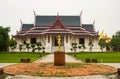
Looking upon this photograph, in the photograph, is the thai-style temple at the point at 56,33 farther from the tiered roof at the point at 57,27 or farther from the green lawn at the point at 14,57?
the green lawn at the point at 14,57

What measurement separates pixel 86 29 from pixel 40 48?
1284 centimetres

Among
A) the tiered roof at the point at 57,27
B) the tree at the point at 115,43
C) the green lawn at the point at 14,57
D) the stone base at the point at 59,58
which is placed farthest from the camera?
the tree at the point at 115,43

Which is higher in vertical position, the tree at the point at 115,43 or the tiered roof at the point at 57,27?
the tiered roof at the point at 57,27

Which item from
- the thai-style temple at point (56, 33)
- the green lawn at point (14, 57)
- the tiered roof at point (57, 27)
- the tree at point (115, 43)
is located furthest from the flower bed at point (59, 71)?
the tree at point (115, 43)

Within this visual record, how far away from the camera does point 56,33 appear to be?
171 ft

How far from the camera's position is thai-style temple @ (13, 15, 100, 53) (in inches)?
2099

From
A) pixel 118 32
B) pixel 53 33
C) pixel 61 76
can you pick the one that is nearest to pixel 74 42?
pixel 53 33

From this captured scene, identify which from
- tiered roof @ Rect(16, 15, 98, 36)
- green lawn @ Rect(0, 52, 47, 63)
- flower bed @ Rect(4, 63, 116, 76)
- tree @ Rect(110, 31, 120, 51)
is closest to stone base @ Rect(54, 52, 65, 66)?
flower bed @ Rect(4, 63, 116, 76)

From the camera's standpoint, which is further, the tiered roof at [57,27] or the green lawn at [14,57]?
the tiered roof at [57,27]

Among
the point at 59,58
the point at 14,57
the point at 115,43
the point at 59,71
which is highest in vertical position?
the point at 115,43

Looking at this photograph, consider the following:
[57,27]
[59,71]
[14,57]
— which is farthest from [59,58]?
[57,27]

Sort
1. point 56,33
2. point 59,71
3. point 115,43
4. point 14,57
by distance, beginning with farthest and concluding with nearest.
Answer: point 115,43, point 56,33, point 14,57, point 59,71

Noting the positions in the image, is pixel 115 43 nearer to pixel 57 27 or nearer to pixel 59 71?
pixel 57 27

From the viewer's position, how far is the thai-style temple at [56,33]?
53312mm
